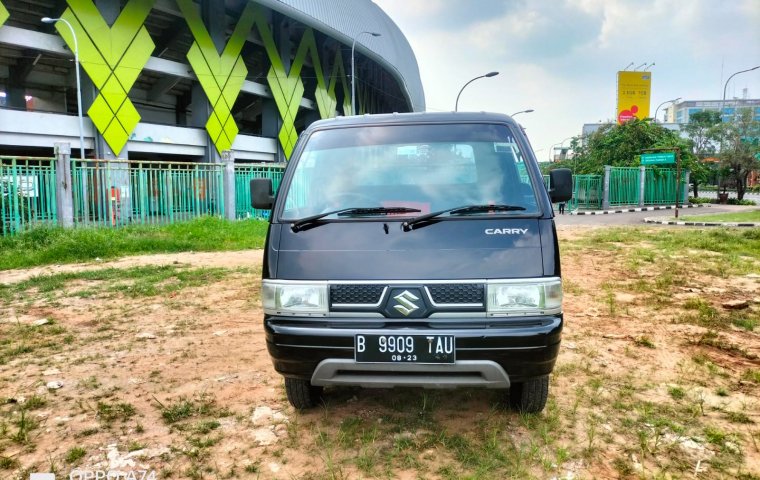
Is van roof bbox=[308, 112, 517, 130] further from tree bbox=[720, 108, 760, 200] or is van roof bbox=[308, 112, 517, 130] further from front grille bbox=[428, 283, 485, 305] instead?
tree bbox=[720, 108, 760, 200]

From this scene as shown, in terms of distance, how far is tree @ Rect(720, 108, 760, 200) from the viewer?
36000 mm

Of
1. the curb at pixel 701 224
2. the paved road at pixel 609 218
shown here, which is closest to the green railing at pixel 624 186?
the paved road at pixel 609 218

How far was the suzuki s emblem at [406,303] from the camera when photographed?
8.59 feet

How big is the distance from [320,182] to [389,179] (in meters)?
0.45

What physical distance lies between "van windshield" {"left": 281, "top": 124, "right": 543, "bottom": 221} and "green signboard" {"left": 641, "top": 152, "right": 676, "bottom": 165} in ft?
90.0

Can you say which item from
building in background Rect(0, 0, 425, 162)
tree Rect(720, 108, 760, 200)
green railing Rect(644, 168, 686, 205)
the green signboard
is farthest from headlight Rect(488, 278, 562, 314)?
tree Rect(720, 108, 760, 200)

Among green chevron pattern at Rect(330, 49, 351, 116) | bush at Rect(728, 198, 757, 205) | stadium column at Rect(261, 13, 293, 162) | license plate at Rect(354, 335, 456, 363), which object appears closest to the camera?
license plate at Rect(354, 335, 456, 363)

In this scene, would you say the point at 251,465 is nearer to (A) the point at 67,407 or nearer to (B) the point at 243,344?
(A) the point at 67,407

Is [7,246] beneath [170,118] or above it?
beneath

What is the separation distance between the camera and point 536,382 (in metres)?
2.93

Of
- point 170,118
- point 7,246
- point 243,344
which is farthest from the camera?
point 170,118

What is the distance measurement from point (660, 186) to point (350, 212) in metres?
31.2

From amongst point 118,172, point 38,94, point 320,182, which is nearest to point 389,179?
point 320,182

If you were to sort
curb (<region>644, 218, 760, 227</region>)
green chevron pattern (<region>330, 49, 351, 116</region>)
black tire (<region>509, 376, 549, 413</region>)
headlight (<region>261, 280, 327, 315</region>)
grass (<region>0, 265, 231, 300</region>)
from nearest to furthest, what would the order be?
headlight (<region>261, 280, 327, 315</region>), black tire (<region>509, 376, 549, 413</region>), grass (<region>0, 265, 231, 300</region>), curb (<region>644, 218, 760, 227</region>), green chevron pattern (<region>330, 49, 351, 116</region>)
